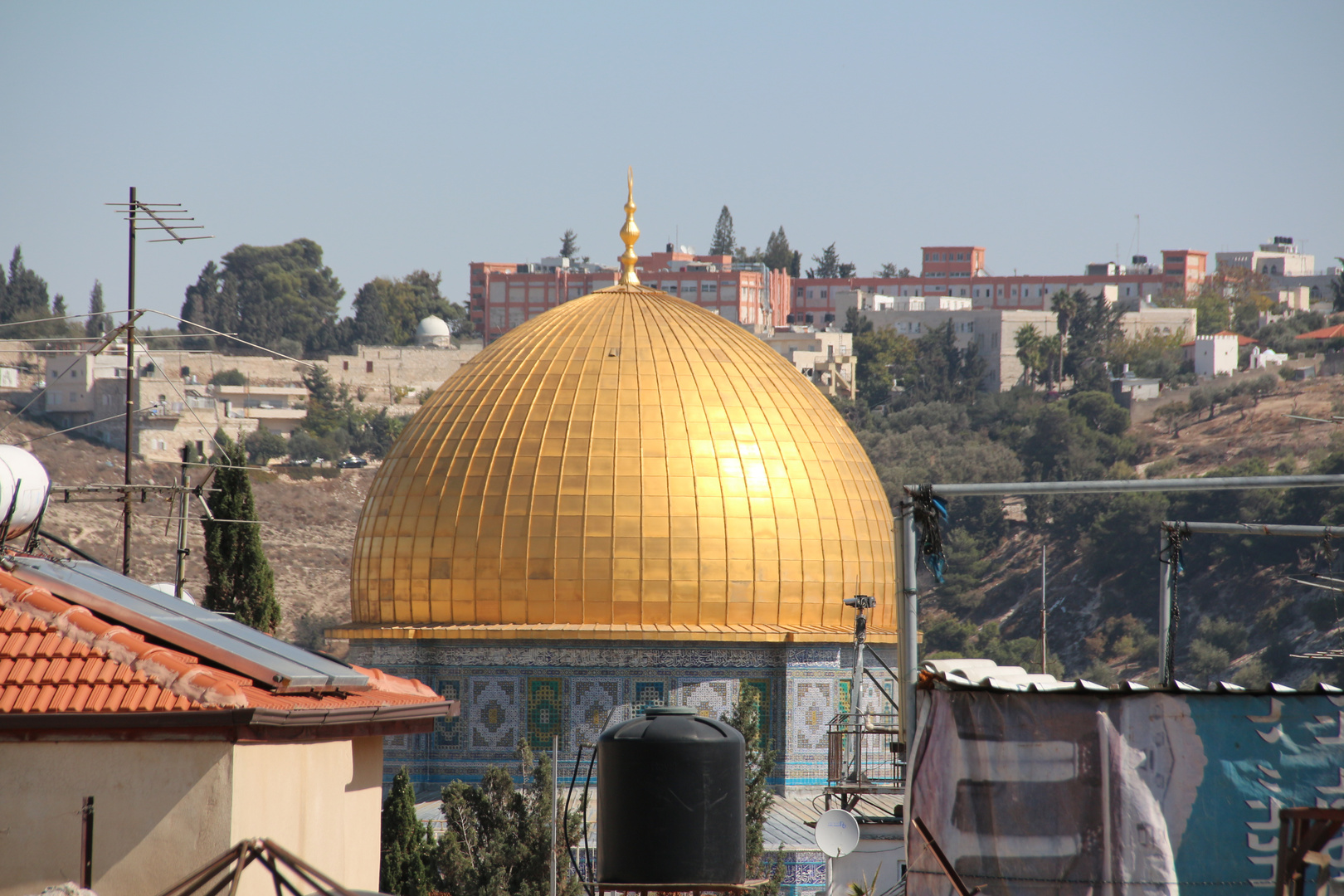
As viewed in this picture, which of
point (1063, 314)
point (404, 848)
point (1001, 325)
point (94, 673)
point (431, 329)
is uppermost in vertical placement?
point (1063, 314)

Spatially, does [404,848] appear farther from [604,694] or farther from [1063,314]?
[1063,314]

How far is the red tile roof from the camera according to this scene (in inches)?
312

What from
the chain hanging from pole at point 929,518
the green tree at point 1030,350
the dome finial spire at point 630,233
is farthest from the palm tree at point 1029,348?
the chain hanging from pole at point 929,518

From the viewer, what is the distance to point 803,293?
95.1 meters

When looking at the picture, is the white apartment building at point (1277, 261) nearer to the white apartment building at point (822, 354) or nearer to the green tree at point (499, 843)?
the white apartment building at point (822, 354)

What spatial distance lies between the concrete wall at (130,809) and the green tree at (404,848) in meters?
8.19

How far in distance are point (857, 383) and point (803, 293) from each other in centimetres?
1889

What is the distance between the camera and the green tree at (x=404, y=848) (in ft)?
53.1

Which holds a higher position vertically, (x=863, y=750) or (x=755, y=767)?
(x=863, y=750)

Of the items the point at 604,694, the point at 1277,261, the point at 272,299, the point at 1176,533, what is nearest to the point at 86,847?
the point at 1176,533

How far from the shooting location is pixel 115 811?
7.87 meters

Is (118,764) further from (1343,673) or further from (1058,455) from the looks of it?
(1058,455)

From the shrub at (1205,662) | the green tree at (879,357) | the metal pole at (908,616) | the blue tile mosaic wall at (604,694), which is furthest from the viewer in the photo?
the green tree at (879,357)

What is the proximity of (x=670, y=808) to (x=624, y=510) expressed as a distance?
11.6m
